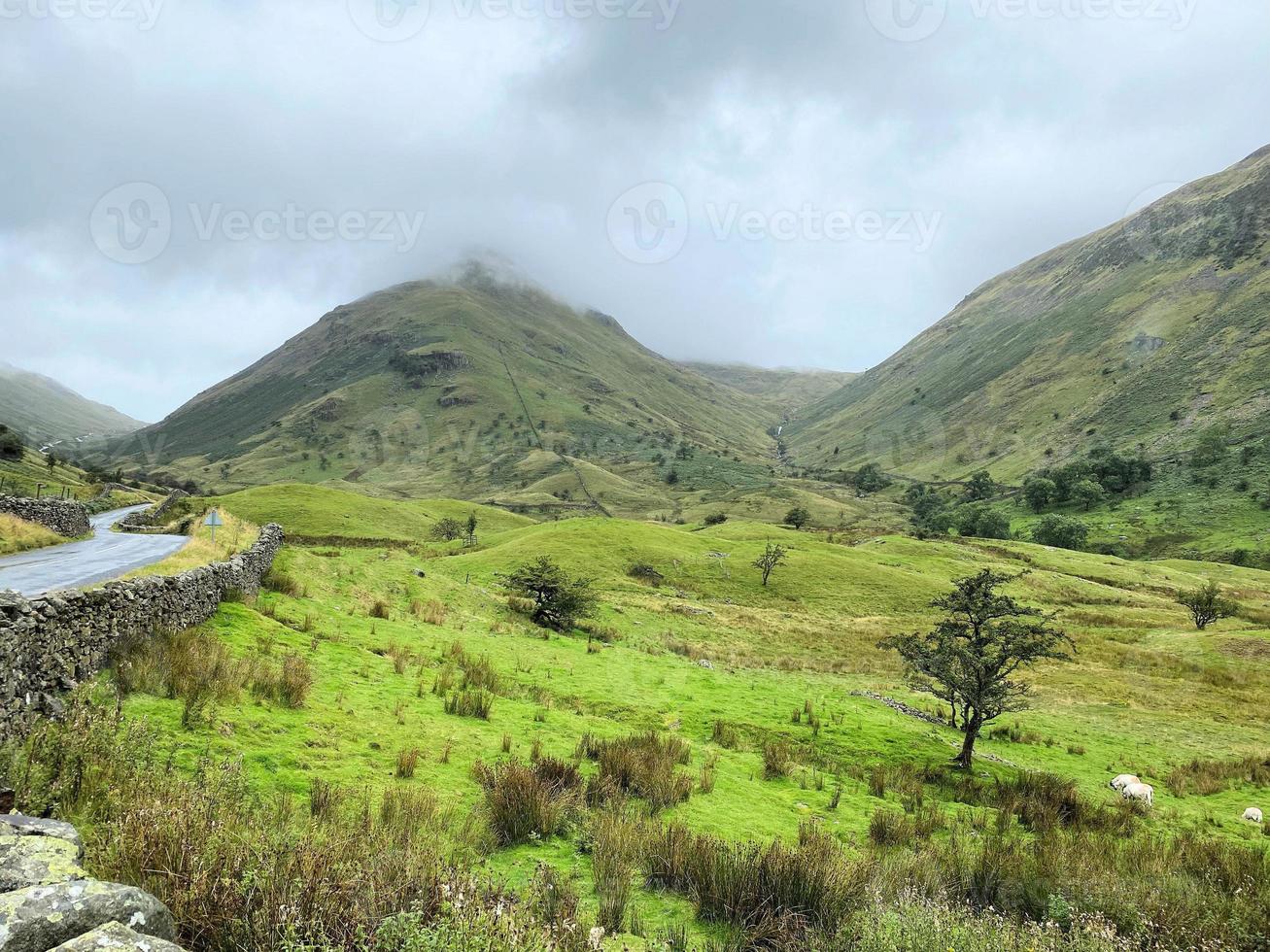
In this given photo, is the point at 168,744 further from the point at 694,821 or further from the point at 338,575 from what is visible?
the point at 338,575

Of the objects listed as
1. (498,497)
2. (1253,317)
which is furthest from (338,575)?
(1253,317)

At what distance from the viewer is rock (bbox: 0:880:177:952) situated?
10.3 feet

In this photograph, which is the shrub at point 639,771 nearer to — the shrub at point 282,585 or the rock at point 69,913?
the rock at point 69,913

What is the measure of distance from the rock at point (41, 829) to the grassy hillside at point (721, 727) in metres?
0.22

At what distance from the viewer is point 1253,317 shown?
17462 centimetres

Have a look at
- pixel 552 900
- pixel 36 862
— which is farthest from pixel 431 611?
pixel 36 862

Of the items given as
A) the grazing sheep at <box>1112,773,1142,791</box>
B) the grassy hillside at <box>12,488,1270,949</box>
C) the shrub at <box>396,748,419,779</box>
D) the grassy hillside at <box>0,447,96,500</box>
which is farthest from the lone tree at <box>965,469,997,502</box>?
the grassy hillside at <box>0,447,96,500</box>

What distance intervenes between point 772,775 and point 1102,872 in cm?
640

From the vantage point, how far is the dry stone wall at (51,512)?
33750 mm

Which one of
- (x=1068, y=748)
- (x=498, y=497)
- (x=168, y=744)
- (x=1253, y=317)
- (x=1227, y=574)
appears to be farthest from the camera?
(x=498, y=497)

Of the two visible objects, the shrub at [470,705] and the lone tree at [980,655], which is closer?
the shrub at [470,705]

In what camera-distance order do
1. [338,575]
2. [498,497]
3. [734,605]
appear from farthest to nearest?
[498,497] < [734,605] < [338,575]

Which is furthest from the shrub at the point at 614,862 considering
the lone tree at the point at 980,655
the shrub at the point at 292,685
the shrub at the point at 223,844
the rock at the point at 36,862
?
the lone tree at the point at 980,655

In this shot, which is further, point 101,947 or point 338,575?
point 338,575
